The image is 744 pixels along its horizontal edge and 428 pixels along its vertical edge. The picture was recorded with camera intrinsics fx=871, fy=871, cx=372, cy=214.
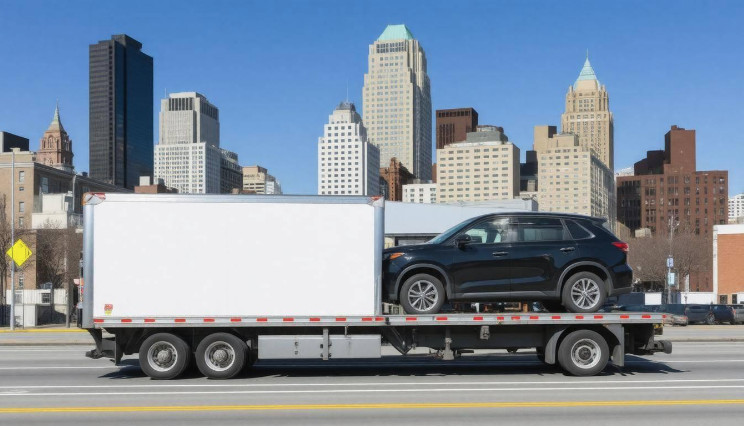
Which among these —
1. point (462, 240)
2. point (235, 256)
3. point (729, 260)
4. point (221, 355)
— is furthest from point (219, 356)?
point (729, 260)

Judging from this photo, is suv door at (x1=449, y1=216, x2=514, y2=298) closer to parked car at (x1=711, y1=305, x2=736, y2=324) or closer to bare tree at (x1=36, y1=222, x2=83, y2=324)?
parked car at (x1=711, y1=305, x2=736, y2=324)

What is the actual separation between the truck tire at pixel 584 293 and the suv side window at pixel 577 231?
69 centimetres

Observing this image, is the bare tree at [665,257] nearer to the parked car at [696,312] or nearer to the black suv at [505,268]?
the parked car at [696,312]

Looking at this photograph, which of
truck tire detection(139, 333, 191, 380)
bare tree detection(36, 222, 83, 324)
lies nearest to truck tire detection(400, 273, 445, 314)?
truck tire detection(139, 333, 191, 380)

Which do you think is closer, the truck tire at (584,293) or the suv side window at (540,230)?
the truck tire at (584,293)

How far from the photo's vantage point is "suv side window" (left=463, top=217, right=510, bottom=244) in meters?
15.9

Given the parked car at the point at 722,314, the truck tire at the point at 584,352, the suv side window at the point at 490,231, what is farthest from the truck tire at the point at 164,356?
the parked car at the point at 722,314

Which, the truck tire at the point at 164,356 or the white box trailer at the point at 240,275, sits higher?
the white box trailer at the point at 240,275

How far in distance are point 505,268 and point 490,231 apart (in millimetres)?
747

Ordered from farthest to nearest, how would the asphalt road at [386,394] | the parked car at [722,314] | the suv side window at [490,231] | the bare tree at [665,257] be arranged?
the bare tree at [665,257]
the parked car at [722,314]
the suv side window at [490,231]
the asphalt road at [386,394]

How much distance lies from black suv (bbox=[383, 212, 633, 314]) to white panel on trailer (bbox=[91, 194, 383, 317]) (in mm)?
656

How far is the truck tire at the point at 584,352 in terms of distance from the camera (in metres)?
15.8

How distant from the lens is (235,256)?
15570mm

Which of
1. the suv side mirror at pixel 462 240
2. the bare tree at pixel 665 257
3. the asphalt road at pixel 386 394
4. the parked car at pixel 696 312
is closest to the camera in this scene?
the asphalt road at pixel 386 394
